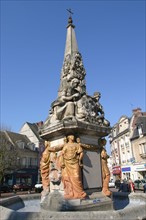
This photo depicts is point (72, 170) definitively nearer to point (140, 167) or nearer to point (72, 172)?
point (72, 172)

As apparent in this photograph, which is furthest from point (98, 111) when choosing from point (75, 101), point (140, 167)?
point (140, 167)

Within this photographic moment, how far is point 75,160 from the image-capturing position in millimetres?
5852

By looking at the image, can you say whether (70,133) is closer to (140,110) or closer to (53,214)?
(53,214)

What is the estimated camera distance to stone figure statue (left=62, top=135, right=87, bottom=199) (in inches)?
222

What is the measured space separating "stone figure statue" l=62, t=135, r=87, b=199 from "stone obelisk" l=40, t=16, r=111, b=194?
15.2 inches

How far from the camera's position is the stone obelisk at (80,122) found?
20.5 ft

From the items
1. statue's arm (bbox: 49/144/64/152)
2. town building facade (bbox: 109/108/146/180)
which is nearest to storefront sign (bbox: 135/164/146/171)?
town building facade (bbox: 109/108/146/180)

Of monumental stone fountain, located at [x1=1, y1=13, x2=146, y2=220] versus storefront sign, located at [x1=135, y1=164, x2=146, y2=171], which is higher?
monumental stone fountain, located at [x1=1, y1=13, x2=146, y2=220]

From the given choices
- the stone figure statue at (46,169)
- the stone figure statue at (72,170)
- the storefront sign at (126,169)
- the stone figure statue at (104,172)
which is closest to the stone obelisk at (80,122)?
the stone figure statue at (104,172)

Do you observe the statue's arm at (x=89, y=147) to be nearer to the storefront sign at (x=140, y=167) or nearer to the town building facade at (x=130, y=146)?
the town building facade at (x=130, y=146)

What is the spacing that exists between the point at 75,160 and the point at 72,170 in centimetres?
30

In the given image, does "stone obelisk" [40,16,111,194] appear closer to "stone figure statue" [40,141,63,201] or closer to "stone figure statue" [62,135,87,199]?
"stone figure statue" [40,141,63,201]

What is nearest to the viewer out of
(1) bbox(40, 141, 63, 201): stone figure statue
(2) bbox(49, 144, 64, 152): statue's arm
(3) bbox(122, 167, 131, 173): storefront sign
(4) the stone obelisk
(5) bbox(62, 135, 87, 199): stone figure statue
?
(5) bbox(62, 135, 87, 199): stone figure statue

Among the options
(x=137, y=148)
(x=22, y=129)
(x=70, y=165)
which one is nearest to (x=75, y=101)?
(x=70, y=165)
